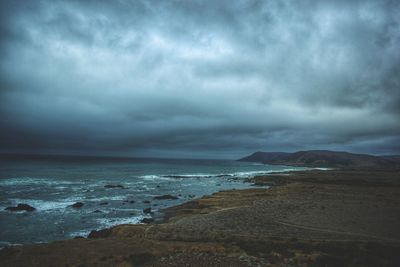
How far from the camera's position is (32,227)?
34.7m

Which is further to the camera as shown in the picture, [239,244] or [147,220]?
[147,220]

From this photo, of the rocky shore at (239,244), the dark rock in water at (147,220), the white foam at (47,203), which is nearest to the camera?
the rocky shore at (239,244)

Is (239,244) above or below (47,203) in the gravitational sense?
above

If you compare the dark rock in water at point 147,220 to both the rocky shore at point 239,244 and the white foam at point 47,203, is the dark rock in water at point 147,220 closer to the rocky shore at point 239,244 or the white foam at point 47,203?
the rocky shore at point 239,244

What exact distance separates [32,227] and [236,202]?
2732 cm

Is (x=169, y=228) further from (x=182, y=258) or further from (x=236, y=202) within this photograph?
(x=236, y=202)

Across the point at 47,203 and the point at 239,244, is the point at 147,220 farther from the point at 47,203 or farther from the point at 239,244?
the point at 47,203

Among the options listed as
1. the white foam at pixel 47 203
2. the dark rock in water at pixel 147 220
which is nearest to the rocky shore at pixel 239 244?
the dark rock in water at pixel 147 220

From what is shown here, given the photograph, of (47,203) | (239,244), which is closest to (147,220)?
(239,244)

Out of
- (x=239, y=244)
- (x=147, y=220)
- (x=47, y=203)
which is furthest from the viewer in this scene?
(x=47, y=203)

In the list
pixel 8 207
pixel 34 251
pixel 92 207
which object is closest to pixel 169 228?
pixel 34 251

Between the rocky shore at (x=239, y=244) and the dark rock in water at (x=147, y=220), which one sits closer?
the rocky shore at (x=239, y=244)

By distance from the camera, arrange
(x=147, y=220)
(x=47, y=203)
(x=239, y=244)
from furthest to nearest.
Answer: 1. (x=47, y=203)
2. (x=147, y=220)
3. (x=239, y=244)

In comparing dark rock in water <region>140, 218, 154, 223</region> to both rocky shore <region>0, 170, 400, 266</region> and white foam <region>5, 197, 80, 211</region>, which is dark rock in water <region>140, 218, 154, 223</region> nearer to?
rocky shore <region>0, 170, 400, 266</region>
